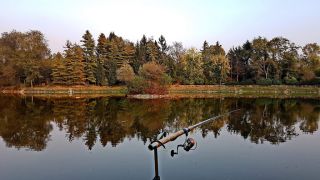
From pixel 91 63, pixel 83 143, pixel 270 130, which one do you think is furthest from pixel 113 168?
pixel 91 63

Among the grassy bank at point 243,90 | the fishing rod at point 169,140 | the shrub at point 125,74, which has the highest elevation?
the shrub at point 125,74

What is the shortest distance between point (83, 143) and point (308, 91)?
45683mm

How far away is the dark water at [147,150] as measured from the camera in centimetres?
1005

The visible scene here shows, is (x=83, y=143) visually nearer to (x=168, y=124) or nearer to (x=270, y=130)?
(x=168, y=124)

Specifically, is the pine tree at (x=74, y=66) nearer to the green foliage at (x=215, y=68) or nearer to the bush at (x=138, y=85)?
the bush at (x=138, y=85)

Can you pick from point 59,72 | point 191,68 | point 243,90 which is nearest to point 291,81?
point 243,90

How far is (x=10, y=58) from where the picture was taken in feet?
197

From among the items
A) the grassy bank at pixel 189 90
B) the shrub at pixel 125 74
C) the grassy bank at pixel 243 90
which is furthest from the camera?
the shrub at pixel 125 74

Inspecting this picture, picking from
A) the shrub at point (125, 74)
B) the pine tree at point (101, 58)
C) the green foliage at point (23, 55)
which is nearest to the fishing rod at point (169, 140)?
the shrub at point (125, 74)

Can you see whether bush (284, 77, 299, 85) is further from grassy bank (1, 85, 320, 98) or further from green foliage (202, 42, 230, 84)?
green foliage (202, 42, 230, 84)

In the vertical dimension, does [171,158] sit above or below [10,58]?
below

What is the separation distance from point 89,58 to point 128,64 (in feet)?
26.7

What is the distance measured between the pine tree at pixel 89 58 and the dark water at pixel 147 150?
37968mm

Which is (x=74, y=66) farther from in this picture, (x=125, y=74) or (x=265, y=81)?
(x=265, y=81)
